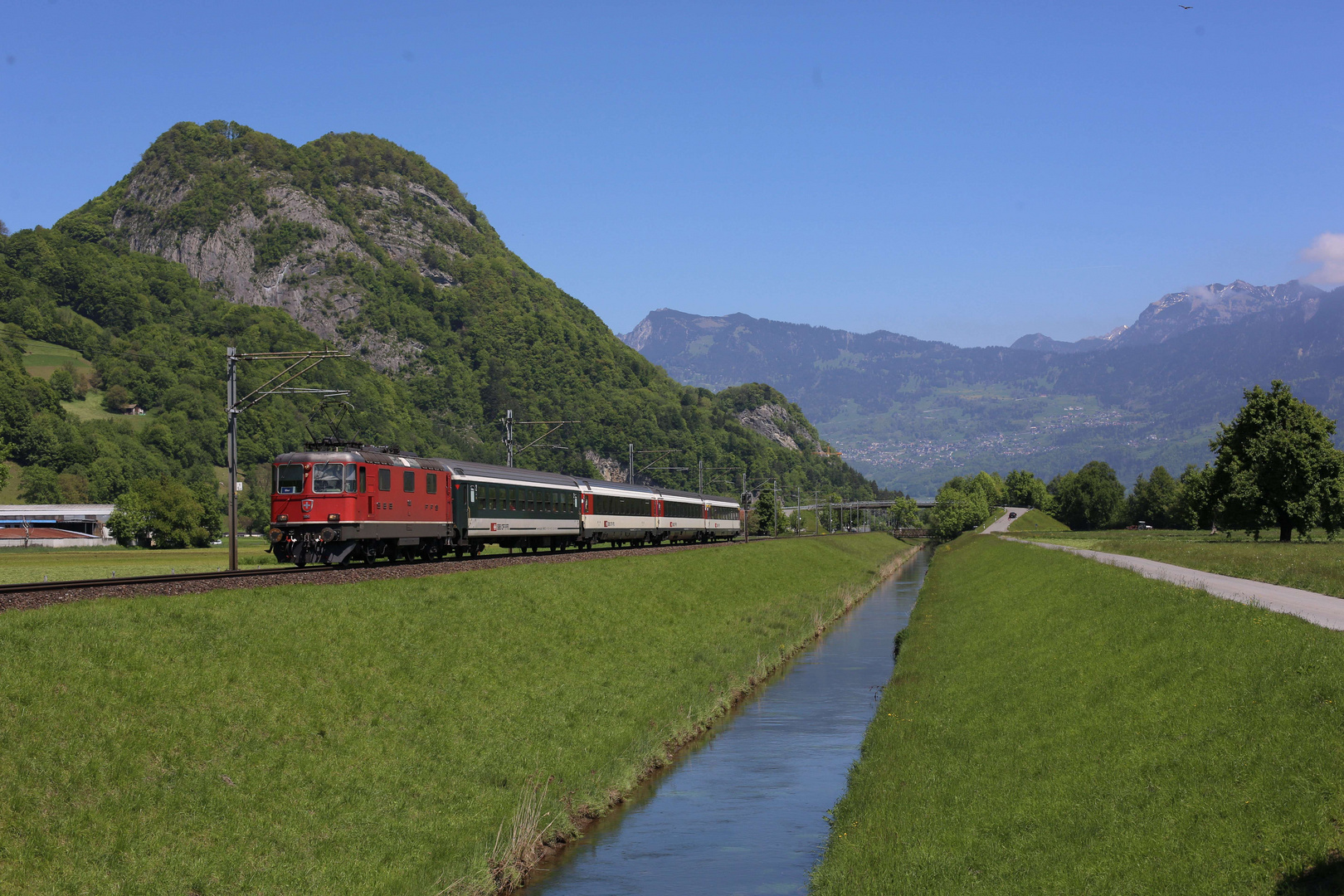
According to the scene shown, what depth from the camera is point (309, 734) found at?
62.2 feet

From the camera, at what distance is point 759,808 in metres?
22.8

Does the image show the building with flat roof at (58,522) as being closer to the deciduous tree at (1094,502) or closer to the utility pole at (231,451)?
the utility pole at (231,451)

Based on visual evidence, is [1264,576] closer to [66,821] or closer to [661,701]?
[661,701]

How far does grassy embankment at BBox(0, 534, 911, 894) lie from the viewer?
14273mm

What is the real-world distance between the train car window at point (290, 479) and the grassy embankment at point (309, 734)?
26.2 feet

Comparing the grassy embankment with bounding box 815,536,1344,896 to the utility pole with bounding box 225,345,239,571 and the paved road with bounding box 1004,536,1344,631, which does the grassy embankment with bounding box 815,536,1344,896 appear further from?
the utility pole with bounding box 225,345,239,571

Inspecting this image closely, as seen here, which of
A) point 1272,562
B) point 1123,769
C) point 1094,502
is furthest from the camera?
point 1094,502

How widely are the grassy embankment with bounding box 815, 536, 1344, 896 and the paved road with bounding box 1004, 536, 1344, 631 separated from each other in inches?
95.7

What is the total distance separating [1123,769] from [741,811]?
29.3 feet

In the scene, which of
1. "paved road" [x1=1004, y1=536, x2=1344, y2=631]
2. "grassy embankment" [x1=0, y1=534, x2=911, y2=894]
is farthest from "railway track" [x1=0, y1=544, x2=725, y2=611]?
"paved road" [x1=1004, y1=536, x2=1344, y2=631]

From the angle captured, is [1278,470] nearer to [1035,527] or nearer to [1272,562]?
[1272,562]

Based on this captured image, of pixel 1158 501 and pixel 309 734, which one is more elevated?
pixel 1158 501

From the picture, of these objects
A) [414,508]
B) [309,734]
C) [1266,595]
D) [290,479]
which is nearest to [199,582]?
[290,479]

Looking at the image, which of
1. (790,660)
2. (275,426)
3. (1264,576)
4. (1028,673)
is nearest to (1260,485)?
(1264,576)
